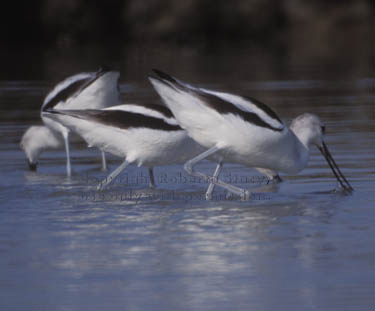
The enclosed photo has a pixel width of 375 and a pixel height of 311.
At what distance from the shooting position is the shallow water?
187 inches

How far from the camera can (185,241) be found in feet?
19.4

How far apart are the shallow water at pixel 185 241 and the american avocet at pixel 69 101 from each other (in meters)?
0.38

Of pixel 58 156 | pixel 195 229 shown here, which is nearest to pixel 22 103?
pixel 58 156

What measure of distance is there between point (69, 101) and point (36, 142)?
0.67m

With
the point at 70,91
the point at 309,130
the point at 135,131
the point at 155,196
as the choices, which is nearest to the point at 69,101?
the point at 70,91

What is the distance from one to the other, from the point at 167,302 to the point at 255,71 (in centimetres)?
1725

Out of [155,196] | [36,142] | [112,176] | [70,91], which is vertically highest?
[70,91]

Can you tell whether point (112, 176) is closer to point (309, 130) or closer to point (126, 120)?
point (126, 120)

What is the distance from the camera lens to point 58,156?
11.0m

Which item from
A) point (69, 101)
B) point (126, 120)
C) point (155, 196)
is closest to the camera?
point (155, 196)

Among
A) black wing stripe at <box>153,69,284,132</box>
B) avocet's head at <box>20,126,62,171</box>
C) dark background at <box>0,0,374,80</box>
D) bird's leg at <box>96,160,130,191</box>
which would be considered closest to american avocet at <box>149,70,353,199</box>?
black wing stripe at <box>153,69,284,132</box>

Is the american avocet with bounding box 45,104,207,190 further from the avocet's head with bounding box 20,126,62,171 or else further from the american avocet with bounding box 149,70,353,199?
the avocet's head with bounding box 20,126,62,171

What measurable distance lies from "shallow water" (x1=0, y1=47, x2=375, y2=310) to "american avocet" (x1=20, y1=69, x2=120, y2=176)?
1.25 ft

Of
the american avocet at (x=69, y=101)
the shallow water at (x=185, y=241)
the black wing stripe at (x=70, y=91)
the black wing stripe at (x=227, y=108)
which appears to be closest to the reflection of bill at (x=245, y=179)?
the shallow water at (x=185, y=241)
